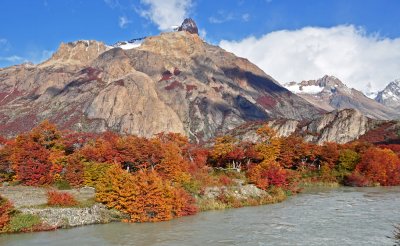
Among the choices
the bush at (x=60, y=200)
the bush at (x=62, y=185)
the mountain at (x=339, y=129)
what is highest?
the mountain at (x=339, y=129)

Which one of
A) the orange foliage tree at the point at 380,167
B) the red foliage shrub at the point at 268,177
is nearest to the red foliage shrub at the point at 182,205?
the red foliage shrub at the point at 268,177

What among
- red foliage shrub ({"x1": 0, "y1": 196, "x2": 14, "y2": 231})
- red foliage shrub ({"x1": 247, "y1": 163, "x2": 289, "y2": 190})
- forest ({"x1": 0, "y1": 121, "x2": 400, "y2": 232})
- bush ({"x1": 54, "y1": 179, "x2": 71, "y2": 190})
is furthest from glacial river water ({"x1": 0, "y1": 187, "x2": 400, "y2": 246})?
bush ({"x1": 54, "y1": 179, "x2": 71, "y2": 190})

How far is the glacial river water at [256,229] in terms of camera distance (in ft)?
125

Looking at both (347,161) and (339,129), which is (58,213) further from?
(339,129)

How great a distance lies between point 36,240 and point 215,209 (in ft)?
79.9

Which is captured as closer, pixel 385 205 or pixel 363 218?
pixel 363 218

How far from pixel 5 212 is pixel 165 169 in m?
26.8

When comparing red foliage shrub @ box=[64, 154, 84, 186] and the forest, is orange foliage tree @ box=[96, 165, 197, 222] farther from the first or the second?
red foliage shrub @ box=[64, 154, 84, 186]

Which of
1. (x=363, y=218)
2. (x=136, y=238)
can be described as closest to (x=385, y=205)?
(x=363, y=218)

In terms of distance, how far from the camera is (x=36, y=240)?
131 ft

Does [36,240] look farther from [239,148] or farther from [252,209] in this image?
[239,148]

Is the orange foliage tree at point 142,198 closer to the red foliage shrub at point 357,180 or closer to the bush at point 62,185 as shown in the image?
the bush at point 62,185

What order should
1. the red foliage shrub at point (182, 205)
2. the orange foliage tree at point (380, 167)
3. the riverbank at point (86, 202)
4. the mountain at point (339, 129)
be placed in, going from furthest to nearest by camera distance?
1. the mountain at point (339, 129)
2. the orange foliage tree at point (380, 167)
3. the red foliage shrub at point (182, 205)
4. the riverbank at point (86, 202)

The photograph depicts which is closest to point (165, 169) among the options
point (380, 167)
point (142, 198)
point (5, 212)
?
point (142, 198)
